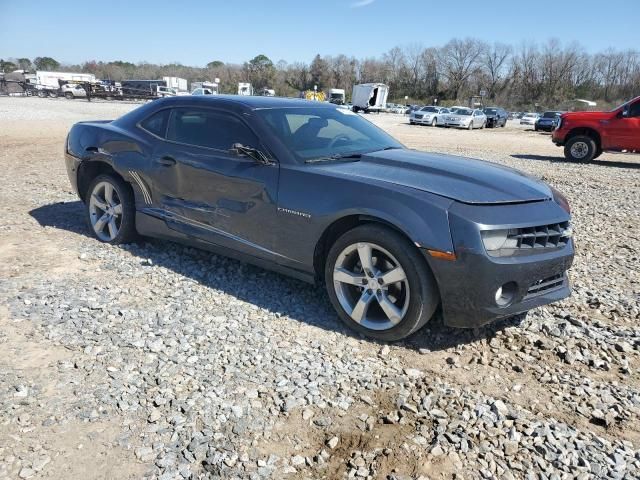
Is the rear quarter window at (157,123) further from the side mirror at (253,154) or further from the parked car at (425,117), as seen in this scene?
the parked car at (425,117)

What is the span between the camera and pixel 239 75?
113 meters

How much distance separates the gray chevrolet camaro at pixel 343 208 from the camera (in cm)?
326

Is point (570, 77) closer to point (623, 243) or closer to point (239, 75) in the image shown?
point (239, 75)

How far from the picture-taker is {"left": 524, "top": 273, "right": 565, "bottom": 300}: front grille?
135 inches

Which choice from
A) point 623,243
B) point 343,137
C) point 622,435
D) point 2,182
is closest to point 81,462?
point 622,435

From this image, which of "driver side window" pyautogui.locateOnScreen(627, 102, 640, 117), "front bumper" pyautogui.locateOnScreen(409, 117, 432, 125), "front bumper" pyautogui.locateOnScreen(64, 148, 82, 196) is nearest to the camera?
"front bumper" pyautogui.locateOnScreen(64, 148, 82, 196)

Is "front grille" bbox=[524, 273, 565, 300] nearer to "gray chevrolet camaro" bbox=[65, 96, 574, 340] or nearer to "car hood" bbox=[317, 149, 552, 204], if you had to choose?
"gray chevrolet camaro" bbox=[65, 96, 574, 340]

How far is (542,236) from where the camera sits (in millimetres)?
3408

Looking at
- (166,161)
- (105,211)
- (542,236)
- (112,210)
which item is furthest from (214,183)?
(542,236)

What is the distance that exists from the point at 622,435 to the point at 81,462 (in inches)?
103

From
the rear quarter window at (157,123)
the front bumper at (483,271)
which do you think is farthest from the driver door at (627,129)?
the rear quarter window at (157,123)

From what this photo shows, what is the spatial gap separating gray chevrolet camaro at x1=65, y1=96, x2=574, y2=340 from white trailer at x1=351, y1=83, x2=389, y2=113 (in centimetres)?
5642

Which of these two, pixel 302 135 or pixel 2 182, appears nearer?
pixel 302 135

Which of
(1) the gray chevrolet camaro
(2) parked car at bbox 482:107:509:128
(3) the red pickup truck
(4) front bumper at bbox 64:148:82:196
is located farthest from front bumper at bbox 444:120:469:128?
(4) front bumper at bbox 64:148:82:196
